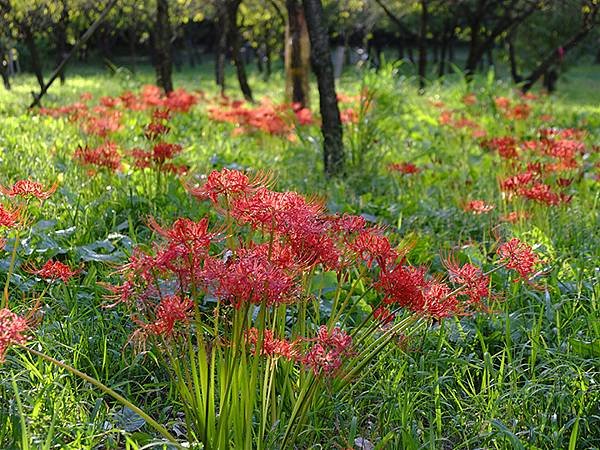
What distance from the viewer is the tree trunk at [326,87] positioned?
543cm

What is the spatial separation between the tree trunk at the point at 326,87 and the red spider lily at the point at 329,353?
152 inches

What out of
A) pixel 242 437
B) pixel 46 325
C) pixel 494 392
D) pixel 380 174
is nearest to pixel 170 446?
pixel 242 437

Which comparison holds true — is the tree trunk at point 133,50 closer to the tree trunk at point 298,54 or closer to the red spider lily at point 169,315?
the tree trunk at point 298,54

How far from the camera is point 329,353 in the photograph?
1.75 m

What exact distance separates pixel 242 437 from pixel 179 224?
0.59 metres

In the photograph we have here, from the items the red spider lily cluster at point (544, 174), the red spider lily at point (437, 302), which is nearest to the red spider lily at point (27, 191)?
the red spider lily at point (437, 302)

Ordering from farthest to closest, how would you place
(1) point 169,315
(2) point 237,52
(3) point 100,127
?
(2) point 237,52
(3) point 100,127
(1) point 169,315

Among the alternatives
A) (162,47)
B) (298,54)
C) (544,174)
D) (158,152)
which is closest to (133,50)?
(162,47)

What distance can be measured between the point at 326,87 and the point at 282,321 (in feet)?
12.4

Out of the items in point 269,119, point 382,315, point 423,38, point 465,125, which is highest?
point 423,38

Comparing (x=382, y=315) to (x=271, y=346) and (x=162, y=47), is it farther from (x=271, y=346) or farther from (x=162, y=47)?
(x=162, y=47)

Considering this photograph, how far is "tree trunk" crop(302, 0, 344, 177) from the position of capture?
5430mm

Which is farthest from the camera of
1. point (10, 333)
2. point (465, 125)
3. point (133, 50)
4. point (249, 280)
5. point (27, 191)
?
point (133, 50)

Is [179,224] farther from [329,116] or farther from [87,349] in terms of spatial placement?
[329,116]
